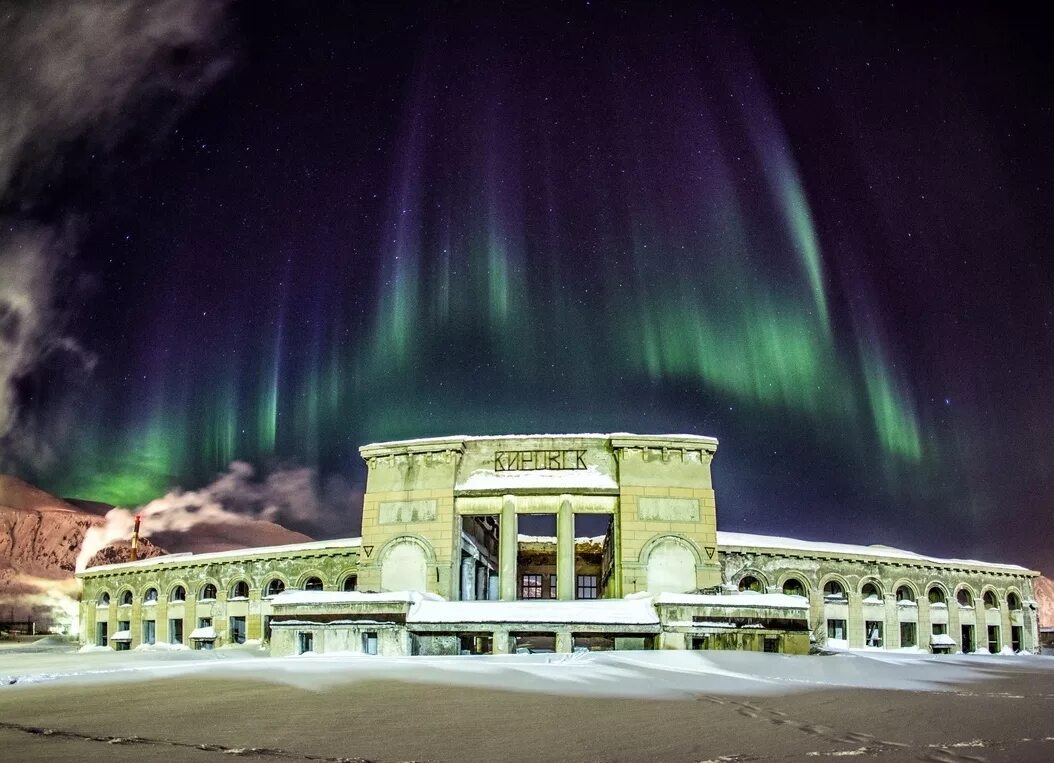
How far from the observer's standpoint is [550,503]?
100.0 ft

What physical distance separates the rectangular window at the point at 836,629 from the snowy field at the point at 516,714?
25.7 m

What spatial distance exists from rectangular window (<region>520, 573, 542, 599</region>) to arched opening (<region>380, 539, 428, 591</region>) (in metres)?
20.4

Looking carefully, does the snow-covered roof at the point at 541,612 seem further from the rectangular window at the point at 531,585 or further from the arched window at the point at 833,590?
the rectangular window at the point at 531,585

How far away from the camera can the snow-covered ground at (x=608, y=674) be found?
514 inches

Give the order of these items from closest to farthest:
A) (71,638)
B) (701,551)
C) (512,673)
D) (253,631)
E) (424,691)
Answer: (424,691) → (512,673) → (701,551) → (253,631) → (71,638)

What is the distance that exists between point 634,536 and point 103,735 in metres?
22.9

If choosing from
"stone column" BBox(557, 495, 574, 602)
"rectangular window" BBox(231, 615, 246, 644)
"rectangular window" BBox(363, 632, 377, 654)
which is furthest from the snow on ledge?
"rectangular window" BBox(231, 615, 246, 644)

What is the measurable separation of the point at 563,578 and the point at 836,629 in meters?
18.8

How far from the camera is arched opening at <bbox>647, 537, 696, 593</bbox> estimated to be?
1147 inches

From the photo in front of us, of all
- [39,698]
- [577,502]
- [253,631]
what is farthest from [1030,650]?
[39,698]

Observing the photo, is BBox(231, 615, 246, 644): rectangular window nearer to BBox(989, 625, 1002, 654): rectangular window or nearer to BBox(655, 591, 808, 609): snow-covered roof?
BBox(655, 591, 808, 609): snow-covered roof

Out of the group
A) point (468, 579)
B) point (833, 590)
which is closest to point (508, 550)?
point (468, 579)

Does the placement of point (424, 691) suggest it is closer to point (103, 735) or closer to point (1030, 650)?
point (103, 735)

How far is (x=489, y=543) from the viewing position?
143 ft
